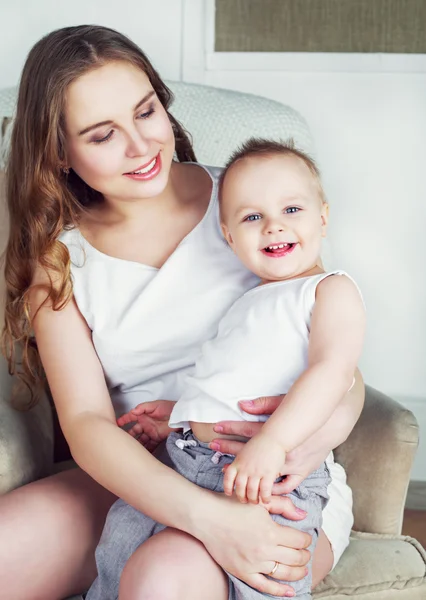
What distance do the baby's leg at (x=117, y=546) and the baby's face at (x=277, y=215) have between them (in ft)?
1.55

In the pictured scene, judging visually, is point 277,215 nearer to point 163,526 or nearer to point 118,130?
point 118,130

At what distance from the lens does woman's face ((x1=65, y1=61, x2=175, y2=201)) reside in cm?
144

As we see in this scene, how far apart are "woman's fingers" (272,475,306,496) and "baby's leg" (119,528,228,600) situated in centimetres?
15

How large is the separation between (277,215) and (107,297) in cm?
41

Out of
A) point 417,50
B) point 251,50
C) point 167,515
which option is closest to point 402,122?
point 417,50

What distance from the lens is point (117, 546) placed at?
4.41ft

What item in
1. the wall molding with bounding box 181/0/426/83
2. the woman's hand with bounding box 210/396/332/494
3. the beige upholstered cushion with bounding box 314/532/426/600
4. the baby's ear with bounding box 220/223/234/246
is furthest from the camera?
the wall molding with bounding box 181/0/426/83

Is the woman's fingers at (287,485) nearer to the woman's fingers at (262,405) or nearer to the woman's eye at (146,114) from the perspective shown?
the woman's fingers at (262,405)

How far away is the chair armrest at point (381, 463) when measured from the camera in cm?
154

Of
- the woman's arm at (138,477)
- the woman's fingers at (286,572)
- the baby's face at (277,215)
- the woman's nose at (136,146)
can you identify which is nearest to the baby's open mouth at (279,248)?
the baby's face at (277,215)

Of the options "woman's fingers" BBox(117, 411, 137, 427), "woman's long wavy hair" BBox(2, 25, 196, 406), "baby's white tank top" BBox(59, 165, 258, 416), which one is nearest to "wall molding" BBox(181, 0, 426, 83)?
"woman's long wavy hair" BBox(2, 25, 196, 406)

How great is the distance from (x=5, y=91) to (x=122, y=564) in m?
1.27

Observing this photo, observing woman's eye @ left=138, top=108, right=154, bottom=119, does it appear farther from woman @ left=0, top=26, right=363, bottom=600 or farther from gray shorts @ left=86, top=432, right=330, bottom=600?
gray shorts @ left=86, top=432, right=330, bottom=600

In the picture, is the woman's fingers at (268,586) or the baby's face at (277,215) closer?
the woman's fingers at (268,586)
